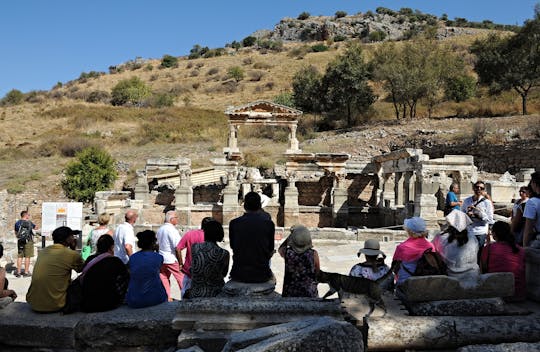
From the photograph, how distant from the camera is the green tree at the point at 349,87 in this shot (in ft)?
122

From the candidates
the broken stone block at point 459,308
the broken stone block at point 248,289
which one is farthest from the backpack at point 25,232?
the broken stone block at point 459,308

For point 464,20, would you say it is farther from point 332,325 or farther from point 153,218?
point 332,325

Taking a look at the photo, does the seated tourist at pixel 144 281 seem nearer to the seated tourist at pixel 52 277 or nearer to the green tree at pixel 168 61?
the seated tourist at pixel 52 277

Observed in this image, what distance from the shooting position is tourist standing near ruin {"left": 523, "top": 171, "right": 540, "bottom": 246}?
485 centimetres

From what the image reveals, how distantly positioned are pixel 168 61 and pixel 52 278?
7262cm

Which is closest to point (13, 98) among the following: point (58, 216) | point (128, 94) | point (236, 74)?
point (128, 94)

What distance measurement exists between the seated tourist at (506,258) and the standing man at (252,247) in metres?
2.44

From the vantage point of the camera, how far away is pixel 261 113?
23.4 metres

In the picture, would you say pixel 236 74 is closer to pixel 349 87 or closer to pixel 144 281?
pixel 349 87

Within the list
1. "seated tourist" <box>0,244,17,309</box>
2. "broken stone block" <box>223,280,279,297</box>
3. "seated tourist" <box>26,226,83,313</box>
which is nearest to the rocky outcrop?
"broken stone block" <box>223,280,279,297</box>

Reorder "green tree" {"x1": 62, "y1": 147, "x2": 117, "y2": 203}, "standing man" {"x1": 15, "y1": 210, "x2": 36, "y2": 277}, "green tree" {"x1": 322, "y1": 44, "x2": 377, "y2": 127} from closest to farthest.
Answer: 1. "standing man" {"x1": 15, "y1": 210, "x2": 36, "y2": 277}
2. "green tree" {"x1": 62, "y1": 147, "x2": 117, "y2": 203}
3. "green tree" {"x1": 322, "y1": 44, "x2": 377, "y2": 127}

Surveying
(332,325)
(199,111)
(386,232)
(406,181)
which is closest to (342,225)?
(406,181)

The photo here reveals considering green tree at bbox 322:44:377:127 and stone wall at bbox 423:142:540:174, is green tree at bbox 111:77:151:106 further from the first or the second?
stone wall at bbox 423:142:540:174

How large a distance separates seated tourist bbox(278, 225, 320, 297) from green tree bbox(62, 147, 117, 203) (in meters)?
20.0
